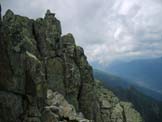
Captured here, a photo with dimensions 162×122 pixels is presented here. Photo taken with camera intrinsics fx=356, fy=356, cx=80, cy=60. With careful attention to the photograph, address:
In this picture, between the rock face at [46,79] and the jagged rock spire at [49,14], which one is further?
the jagged rock spire at [49,14]

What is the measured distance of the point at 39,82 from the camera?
46.5 metres

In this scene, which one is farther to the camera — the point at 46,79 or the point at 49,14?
the point at 49,14

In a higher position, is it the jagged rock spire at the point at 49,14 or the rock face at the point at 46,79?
the jagged rock spire at the point at 49,14

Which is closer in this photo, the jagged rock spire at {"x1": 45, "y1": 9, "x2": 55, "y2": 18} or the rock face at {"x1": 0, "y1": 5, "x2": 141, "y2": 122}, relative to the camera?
the rock face at {"x1": 0, "y1": 5, "x2": 141, "y2": 122}

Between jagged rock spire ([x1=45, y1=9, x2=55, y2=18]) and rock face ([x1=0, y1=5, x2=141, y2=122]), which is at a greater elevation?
jagged rock spire ([x1=45, y1=9, x2=55, y2=18])

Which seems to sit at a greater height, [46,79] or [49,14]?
[49,14]

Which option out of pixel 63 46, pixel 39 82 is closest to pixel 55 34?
pixel 63 46

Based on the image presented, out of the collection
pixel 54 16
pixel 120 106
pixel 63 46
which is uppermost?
pixel 54 16

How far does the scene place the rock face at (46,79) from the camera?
42.4m

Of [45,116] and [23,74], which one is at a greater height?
[23,74]

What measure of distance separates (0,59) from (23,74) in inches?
199

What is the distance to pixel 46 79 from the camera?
8388cm

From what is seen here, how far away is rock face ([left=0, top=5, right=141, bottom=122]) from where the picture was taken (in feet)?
139

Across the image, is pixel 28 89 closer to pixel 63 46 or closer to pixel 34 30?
pixel 34 30
